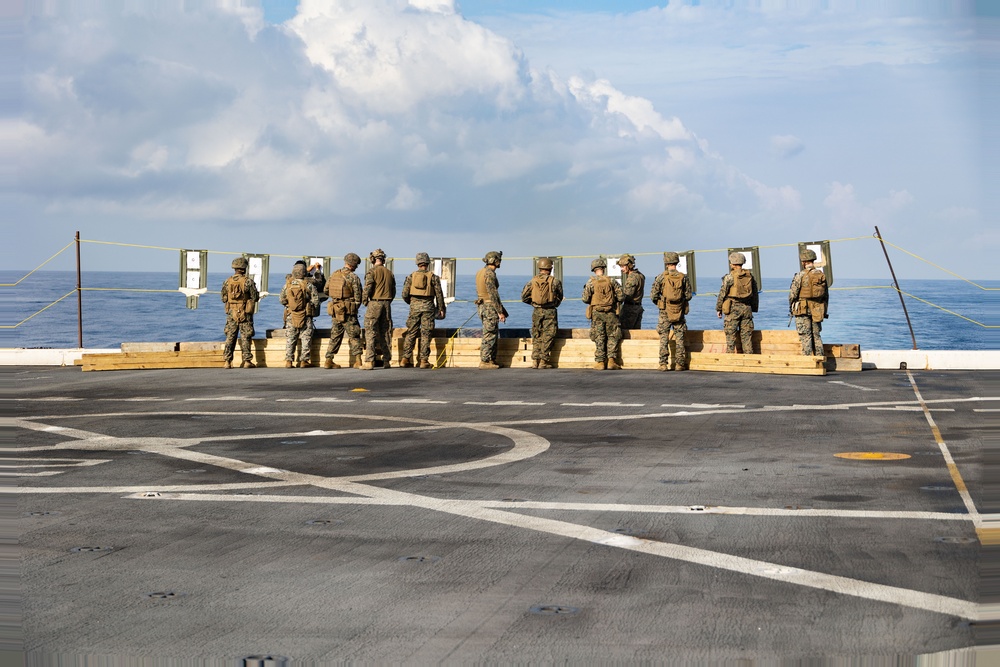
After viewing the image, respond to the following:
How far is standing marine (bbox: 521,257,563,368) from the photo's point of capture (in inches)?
958

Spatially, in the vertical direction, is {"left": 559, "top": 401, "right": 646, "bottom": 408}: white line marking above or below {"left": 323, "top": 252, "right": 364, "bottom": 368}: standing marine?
below

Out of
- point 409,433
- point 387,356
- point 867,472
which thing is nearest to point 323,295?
point 387,356

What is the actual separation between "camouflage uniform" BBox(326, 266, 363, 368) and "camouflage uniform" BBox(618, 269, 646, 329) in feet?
18.8

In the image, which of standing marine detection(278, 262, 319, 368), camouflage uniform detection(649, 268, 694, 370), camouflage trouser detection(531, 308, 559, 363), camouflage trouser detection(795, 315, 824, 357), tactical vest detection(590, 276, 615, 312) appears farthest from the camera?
standing marine detection(278, 262, 319, 368)

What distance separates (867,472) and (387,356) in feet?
51.8

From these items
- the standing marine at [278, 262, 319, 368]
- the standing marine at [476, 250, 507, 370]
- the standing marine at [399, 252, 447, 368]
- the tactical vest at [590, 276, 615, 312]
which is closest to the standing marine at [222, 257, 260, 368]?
the standing marine at [278, 262, 319, 368]

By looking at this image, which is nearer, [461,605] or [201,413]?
[461,605]

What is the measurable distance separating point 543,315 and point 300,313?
5276mm

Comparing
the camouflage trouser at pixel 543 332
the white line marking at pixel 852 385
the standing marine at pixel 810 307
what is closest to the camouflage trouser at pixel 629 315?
the camouflage trouser at pixel 543 332

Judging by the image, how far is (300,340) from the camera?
25.4 metres

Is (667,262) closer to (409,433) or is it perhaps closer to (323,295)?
(323,295)

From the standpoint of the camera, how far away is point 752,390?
1881 centimetres

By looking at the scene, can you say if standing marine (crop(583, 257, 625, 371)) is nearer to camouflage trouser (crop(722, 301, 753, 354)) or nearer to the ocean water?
camouflage trouser (crop(722, 301, 753, 354))

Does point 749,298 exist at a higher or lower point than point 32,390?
higher
